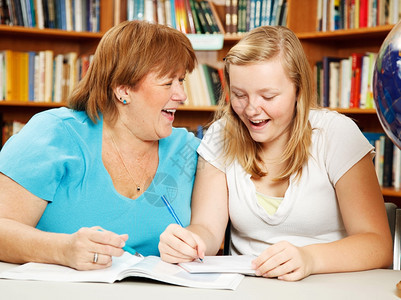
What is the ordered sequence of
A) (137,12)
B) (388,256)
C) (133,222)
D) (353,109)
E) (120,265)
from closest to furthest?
(120,265) < (388,256) < (133,222) < (353,109) < (137,12)

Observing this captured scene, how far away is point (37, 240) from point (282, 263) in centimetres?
54

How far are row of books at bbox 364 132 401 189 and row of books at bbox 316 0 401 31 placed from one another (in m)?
0.60

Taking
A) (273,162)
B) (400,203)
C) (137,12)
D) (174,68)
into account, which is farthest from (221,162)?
(137,12)

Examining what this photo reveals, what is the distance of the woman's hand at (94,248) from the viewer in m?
1.13

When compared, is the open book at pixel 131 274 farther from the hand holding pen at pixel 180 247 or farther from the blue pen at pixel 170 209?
the blue pen at pixel 170 209

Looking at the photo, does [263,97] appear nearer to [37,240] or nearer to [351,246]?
[351,246]

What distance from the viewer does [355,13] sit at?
288 cm

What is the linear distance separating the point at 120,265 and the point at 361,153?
0.67 metres

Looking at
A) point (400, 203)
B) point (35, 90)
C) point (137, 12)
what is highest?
point (137, 12)

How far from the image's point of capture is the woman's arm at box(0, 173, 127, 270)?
1.13 m

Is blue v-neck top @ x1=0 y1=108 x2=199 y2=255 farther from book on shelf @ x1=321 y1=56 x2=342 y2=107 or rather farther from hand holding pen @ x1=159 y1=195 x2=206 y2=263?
book on shelf @ x1=321 y1=56 x2=342 y2=107

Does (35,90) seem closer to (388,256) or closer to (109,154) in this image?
(109,154)

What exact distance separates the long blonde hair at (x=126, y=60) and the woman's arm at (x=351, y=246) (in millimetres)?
590

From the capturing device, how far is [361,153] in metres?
1.40
